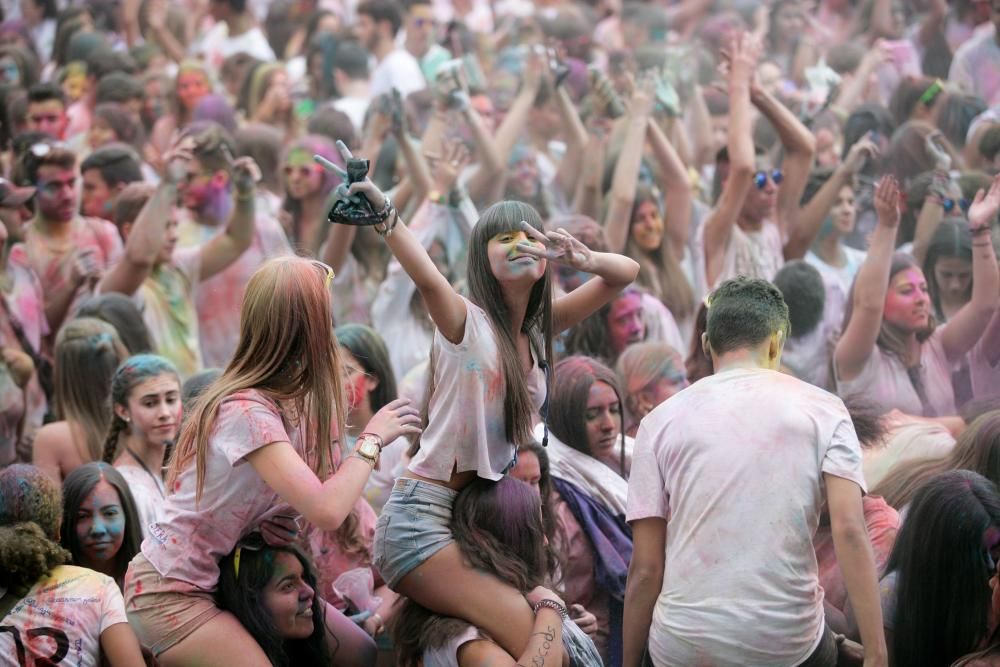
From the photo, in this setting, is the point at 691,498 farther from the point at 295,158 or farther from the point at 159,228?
the point at 295,158

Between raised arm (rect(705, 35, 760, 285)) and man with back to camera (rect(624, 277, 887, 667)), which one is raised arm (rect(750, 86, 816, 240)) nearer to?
raised arm (rect(705, 35, 760, 285))

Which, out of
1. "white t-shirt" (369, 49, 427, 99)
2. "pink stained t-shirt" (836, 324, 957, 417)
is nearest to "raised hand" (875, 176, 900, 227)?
"pink stained t-shirt" (836, 324, 957, 417)

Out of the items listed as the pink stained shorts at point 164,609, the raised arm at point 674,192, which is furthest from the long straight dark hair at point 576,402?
the raised arm at point 674,192

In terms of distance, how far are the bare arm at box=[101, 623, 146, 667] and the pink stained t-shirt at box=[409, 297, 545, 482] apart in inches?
39.0

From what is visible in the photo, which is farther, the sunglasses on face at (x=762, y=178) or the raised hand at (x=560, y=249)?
Answer: the sunglasses on face at (x=762, y=178)

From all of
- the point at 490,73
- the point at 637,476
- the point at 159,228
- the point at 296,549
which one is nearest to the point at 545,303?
the point at 637,476

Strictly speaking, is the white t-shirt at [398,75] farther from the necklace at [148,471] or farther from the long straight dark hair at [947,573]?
the long straight dark hair at [947,573]

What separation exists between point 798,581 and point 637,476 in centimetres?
56

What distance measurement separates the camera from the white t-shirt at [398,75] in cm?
1114

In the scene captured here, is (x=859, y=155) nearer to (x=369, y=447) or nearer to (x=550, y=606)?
(x=550, y=606)

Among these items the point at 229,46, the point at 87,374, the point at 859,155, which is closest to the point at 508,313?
the point at 87,374

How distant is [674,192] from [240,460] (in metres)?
4.60

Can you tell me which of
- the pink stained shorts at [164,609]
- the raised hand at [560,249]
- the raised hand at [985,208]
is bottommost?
the raised hand at [985,208]

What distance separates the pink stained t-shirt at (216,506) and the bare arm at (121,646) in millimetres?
227
